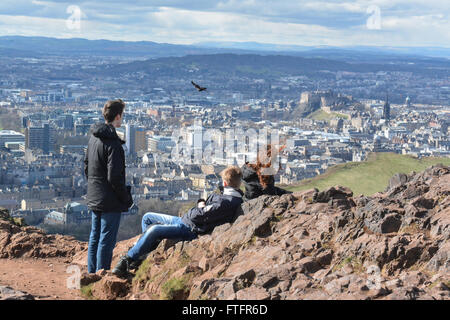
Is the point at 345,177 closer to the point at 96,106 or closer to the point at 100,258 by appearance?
the point at 100,258

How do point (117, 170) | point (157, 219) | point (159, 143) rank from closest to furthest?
1. point (117, 170)
2. point (157, 219)
3. point (159, 143)

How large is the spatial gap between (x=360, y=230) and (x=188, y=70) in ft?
529

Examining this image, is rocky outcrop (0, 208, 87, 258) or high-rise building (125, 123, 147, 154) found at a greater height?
rocky outcrop (0, 208, 87, 258)

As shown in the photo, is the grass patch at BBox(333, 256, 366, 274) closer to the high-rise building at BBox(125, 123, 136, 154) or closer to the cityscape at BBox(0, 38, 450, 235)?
the cityscape at BBox(0, 38, 450, 235)

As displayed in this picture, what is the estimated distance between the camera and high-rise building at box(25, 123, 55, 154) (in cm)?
7481

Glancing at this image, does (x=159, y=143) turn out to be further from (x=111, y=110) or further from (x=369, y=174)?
(x=111, y=110)

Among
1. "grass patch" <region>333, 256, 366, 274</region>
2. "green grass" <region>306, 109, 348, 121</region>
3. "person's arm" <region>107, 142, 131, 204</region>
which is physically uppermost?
"person's arm" <region>107, 142, 131, 204</region>

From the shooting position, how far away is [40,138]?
248ft

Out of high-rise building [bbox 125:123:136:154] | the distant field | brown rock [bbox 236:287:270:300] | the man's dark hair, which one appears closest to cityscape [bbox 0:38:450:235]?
high-rise building [bbox 125:123:136:154]

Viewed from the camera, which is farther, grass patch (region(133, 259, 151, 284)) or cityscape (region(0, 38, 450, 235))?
cityscape (region(0, 38, 450, 235))

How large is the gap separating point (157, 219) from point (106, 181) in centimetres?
85

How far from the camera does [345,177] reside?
90.1 ft

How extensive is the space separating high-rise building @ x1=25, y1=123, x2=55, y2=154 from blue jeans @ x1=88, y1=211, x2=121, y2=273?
227 ft

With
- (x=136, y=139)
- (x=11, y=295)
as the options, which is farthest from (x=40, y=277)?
(x=136, y=139)
